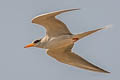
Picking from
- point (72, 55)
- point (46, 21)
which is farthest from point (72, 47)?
point (46, 21)

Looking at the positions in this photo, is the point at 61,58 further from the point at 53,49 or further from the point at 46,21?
the point at 46,21

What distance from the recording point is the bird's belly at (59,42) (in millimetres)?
18578

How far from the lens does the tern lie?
18.2 metres

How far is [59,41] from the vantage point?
18656 mm

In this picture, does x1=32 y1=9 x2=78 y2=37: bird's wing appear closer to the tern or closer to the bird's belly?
the tern

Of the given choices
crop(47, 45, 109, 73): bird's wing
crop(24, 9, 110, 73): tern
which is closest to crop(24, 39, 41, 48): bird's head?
crop(24, 9, 110, 73): tern

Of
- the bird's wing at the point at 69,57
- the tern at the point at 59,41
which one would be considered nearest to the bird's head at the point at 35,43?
the tern at the point at 59,41

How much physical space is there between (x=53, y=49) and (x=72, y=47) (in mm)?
716

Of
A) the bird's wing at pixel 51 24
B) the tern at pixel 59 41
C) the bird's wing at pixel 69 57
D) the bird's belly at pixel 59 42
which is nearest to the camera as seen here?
the bird's wing at pixel 51 24

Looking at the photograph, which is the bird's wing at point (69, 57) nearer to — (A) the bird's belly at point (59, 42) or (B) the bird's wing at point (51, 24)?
(A) the bird's belly at point (59, 42)

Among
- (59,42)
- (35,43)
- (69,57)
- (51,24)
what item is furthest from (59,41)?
(69,57)

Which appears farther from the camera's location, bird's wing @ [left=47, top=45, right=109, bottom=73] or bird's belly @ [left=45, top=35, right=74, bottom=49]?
bird's wing @ [left=47, top=45, right=109, bottom=73]

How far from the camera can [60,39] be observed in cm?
1869

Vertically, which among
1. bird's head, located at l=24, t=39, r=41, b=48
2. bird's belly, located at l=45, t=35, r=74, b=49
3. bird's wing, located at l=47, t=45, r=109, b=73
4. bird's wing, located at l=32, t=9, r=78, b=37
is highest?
bird's wing, located at l=32, t=9, r=78, b=37
